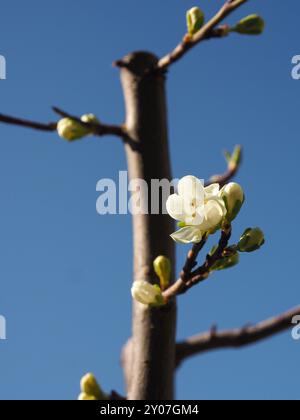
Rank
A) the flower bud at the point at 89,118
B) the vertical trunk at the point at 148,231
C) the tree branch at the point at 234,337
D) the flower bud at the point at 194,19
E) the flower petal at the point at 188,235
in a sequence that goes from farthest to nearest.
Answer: the flower bud at the point at 89,118, the flower bud at the point at 194,19, the tree branch at the point at 234,337, the vertical trunk at the point at 148,231, the flower petal at the point at 188,235

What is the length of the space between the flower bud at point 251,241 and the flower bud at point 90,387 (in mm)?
448

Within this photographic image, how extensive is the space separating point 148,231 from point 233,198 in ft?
1.10

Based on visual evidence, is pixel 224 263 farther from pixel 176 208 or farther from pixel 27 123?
pixel 27 123

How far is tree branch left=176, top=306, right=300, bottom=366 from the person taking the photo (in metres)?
1.55

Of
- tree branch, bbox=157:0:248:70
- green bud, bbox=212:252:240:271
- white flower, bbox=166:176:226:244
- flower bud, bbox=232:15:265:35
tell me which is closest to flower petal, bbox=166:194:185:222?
white flower, bbox=166:176:226:244

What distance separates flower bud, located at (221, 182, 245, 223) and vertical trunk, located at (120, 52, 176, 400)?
264mm

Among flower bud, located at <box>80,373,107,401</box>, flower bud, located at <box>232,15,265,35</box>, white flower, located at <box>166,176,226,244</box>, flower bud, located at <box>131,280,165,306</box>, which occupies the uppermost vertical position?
flower bud, located at <box>232,15,265,35</box>

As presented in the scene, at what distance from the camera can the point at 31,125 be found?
5.81ft

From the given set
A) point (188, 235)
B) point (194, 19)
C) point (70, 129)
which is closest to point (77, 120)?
point (70, 129)

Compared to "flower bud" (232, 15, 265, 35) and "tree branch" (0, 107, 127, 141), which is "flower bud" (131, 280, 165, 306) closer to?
"tree branch" (0, 107, 127, 141)

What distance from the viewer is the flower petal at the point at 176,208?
4.19 feet

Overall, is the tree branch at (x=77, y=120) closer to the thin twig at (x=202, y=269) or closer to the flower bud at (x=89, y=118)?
the flower bud at (x=89, y=118)

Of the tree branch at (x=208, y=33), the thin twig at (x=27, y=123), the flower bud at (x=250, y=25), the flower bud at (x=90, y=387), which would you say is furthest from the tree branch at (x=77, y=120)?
the flower bud at (x=90, y=387)
